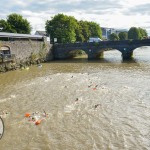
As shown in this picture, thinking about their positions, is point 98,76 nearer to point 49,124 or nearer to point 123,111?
point 123,111

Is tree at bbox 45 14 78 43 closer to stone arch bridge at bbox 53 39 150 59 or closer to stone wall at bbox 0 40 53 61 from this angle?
stone arch bridge at bbox 53 39 150 59

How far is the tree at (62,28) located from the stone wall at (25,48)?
703 inches

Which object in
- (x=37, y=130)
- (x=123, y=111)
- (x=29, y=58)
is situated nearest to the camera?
(x=37, y=130)

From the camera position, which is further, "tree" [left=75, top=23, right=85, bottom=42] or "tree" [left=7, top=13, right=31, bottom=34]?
"tree" [left=75, top=23, right=85, bottom=42]

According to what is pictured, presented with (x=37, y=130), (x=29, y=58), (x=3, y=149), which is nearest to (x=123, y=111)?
(x=37, y=130)

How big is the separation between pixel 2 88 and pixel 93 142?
20.7 meters

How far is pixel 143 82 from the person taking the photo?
32.3 metres

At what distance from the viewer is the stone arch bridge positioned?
5892cm

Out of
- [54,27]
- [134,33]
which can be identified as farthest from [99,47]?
[134,33]

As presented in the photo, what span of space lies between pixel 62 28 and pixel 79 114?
219 feet

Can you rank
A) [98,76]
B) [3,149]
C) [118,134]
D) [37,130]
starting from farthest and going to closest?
[98,76] < [37,130] < [118,134] < [3,149]

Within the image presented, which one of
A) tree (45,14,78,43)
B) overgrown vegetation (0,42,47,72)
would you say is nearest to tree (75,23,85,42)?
tree (45,14,78,43)

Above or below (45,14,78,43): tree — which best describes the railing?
below

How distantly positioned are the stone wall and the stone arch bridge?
4.26 m
